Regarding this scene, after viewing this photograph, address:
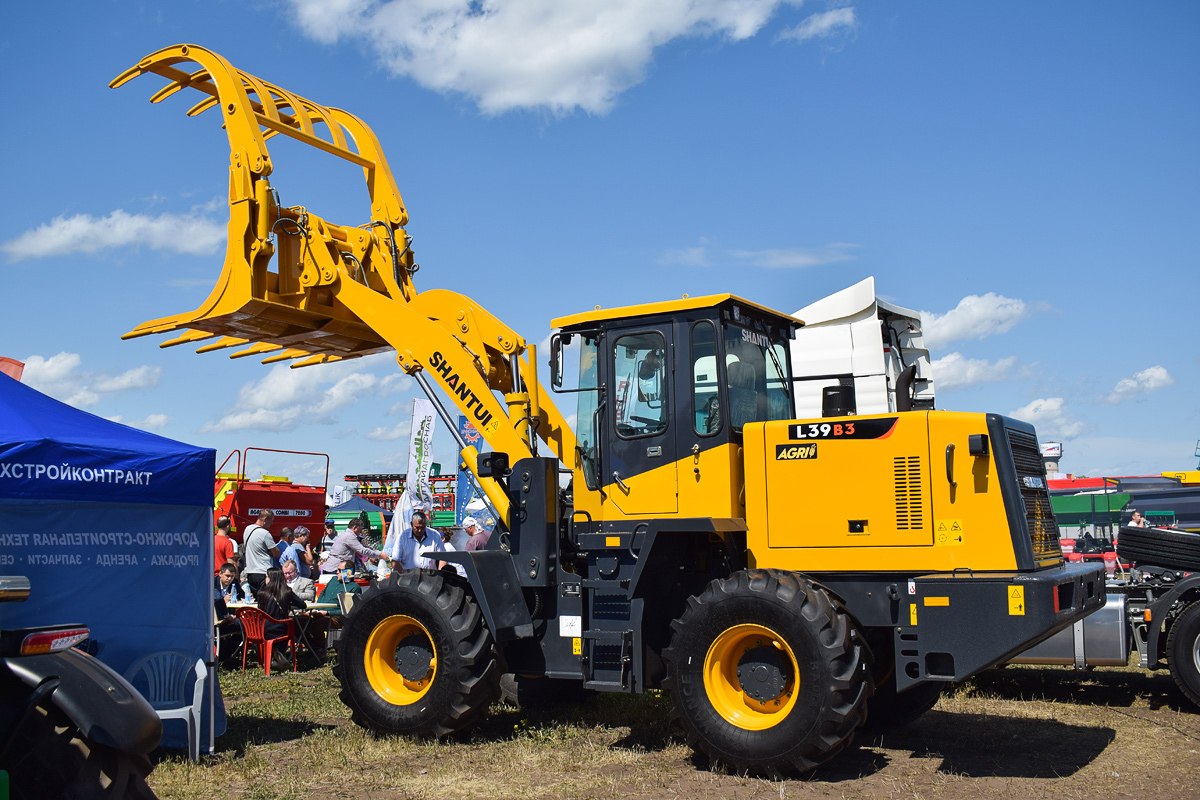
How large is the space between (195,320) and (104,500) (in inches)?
88.0

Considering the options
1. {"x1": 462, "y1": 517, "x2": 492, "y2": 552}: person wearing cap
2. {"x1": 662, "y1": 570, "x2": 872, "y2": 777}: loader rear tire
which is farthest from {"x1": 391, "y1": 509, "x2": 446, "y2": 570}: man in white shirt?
{"x1": 662, "y1": 570, "x2": 872, "y2": 777}: loader rear tire

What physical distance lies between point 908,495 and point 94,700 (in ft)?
16.3

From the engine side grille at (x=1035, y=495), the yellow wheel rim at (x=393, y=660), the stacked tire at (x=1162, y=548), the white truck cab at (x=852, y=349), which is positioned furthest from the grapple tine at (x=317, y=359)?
the stacked tire at (x=1162, y=548)

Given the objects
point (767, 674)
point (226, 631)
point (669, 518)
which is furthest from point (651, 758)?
point (226, 631)

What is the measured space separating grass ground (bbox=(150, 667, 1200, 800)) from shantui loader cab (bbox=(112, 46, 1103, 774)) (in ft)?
1.04

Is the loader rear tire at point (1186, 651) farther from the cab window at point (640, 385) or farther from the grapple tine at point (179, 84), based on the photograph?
the grapple tine at point (179, 84)

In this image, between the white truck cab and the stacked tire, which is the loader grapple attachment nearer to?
the white truck cab

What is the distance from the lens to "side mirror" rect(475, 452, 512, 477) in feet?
24.9

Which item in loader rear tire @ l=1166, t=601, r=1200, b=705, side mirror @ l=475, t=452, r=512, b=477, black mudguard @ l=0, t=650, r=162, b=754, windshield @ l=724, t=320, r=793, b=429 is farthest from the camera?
loader rear tire @ l=1166, t=601, r=1200, b=705

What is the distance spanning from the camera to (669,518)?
23.4ft

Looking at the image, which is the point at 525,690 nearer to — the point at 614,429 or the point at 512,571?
the point at 512,571

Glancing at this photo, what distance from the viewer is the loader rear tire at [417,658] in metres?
7.41

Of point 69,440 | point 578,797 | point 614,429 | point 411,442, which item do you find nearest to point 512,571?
point 614,429

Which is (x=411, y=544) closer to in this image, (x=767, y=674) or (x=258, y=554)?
(x=258, y=554)
